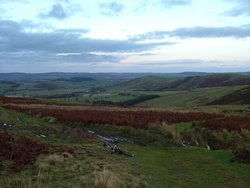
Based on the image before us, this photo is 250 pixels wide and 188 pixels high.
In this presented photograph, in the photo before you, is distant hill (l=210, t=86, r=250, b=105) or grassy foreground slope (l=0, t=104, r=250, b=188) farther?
distant hill (l=210, t=86, r=250, b=105)

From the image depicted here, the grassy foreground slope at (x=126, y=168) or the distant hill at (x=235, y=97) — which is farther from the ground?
the grassy foreground slope at (x=126, y=168)

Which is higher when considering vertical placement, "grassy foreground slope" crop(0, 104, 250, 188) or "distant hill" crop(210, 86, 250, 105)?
"grassy foreground slope" crop(0, 104, 250, 188)

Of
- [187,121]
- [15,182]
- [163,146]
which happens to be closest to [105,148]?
[163,146]

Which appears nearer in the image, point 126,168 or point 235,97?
point 126,168

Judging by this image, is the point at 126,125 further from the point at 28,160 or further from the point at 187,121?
the point at 28,160

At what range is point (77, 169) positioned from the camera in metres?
16.6

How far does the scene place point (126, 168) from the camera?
18281mm

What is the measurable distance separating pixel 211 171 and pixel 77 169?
7.20m

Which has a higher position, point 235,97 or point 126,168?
point 126,168

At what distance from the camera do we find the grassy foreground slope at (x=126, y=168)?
14.6 m

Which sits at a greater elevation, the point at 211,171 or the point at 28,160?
the point at 28,160

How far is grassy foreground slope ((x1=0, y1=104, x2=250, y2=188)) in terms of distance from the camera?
14.6 metres

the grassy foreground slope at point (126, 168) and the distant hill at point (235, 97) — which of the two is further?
the distant hill at point (235, 97)

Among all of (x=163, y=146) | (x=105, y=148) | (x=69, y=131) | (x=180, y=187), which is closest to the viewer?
(x=180, y=187)
